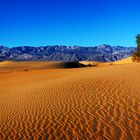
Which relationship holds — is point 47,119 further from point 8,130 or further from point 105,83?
point 105,83

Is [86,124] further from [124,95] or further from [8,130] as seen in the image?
[124,95]

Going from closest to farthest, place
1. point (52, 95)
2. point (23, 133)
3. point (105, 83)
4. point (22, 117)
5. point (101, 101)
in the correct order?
point (23, 133), point (22, 117), point (101, 101), point (52, 95), point (105, 83)

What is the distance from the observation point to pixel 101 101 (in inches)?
552

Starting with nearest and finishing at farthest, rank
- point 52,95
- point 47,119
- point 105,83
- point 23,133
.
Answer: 1. point 23,133
2. point 47,119
3. point 52,95
4. point 105,83

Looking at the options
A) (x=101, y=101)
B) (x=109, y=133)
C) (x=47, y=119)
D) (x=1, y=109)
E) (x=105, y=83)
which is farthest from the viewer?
(x=105, y=83)

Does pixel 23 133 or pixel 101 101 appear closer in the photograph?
pixel 23 133

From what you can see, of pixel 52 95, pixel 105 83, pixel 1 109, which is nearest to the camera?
pixel 1 109

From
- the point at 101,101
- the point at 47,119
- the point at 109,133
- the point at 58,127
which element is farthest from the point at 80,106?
the point at 109,133

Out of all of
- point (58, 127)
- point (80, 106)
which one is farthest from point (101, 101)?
point (58, 127)

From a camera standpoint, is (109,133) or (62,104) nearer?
(109,133)

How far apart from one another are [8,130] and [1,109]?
467 cm

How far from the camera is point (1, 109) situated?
50.1 feet

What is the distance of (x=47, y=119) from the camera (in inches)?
464

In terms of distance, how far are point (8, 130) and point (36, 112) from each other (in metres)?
2.64
